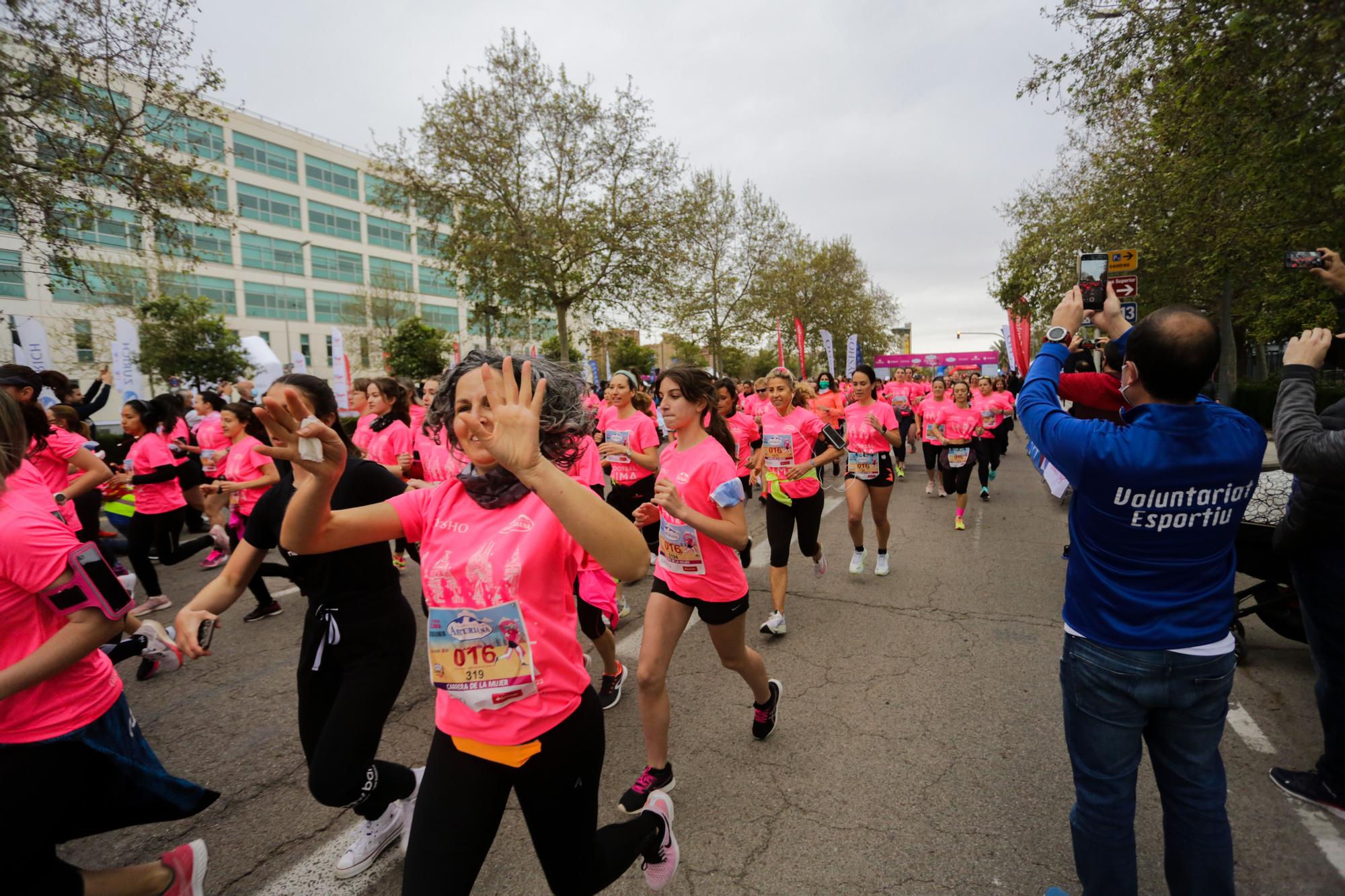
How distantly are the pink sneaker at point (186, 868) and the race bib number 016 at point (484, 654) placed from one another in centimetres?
144

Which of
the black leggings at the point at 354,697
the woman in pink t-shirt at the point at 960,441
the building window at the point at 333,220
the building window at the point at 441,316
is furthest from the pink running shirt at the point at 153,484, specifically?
the building window at the point at 441,316

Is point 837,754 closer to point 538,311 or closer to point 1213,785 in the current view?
point 1213,785

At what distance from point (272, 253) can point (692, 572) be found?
5259 cm

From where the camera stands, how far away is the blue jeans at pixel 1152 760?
189 cm

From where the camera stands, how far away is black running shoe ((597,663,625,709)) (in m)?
4.09

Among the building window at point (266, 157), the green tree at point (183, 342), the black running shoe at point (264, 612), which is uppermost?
the building window at point (266, 157)

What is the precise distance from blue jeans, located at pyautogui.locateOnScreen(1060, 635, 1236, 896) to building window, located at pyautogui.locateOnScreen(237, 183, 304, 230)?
52267 mm

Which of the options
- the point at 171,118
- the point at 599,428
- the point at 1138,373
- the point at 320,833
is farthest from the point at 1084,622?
the point at 171,118

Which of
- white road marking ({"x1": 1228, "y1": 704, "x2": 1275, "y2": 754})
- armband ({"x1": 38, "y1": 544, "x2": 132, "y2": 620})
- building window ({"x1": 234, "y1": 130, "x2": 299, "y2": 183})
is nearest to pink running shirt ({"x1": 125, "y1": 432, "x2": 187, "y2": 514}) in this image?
armband ({"x1": 38, "y1": 544, "x2": 132, "y2": 620})

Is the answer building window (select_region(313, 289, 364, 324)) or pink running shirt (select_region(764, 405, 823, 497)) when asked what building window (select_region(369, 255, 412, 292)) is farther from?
pink running shirt (select_region(764, 405, 823, 497))

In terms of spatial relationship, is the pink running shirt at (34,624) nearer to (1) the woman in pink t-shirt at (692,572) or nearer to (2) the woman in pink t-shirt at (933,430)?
(1) the woman in pink t-shirt at (692,572)

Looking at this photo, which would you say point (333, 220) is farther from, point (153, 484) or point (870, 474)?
point (870, 474)

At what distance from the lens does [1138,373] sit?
1.92 m

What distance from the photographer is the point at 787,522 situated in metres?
5.45
